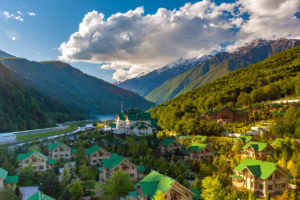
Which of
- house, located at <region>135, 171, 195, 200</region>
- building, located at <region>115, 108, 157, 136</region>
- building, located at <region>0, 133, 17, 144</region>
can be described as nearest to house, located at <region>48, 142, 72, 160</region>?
building, located at <region>0, 133, 17, 144</region>

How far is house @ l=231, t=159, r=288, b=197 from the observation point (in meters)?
26.9

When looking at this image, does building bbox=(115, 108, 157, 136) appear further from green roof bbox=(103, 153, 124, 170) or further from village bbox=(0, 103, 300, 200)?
green roof bbox=(103, 153, 124, 170)

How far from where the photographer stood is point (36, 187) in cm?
3002

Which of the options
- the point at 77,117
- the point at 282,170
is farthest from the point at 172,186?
the point at 77,117

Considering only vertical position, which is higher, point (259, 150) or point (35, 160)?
point (259, 150)

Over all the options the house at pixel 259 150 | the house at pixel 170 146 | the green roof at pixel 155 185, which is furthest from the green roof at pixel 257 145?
the green roof at pixel 155 185

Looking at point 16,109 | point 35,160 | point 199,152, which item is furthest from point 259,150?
point 16,109

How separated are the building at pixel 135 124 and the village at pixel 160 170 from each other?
4804 mm

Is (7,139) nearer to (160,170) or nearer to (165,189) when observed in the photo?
(160,170)

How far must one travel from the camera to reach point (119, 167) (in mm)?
31000

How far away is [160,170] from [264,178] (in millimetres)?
13013

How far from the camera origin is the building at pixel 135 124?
180ft

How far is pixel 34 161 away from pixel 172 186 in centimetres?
2524

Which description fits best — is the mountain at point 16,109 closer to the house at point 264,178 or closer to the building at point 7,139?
the building at point 7,139
